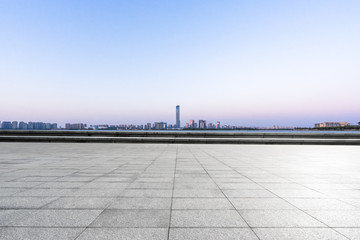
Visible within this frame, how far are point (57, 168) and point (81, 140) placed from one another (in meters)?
13.7

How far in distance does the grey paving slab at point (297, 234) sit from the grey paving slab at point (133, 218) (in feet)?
5.31

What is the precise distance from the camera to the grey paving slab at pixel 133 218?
3.59m

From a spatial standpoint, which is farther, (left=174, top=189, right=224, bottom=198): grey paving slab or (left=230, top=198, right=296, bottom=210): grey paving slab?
(left=174, top=189, right=224, bottom=198): grey paving slab

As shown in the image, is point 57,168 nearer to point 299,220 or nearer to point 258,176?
point 258,176

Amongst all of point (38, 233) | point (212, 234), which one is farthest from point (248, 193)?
point (38, 233)

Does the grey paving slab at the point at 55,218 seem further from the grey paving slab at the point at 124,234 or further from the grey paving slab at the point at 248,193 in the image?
the grey paving slab at the point at 248,193

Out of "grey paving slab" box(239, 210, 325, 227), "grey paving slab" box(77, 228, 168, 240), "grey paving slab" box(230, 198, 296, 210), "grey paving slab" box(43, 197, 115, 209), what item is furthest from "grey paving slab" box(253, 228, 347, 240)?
"grey paving slab" box(43, 197, 115, 209)

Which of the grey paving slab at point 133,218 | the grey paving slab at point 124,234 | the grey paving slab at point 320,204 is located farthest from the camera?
the grey paving slab at point 320,204

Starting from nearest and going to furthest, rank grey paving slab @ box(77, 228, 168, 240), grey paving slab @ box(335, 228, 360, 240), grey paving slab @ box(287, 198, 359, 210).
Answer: grey paving slab @ box(77, 228, 168, 240) → grey paving slab @ box(335, 228, 360, 240) → grey paving slab @ box(287, 198, 359, 210)

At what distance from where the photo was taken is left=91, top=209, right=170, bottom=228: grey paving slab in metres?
3.59

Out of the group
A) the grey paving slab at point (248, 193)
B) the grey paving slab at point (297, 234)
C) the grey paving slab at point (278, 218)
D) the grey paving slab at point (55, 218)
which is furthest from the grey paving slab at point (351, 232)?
the grey paving slab at point (55, 218)

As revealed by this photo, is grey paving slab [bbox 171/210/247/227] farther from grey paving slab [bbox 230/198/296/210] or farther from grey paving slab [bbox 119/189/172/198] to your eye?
grey paving slab [bbox 119/189/172/198]

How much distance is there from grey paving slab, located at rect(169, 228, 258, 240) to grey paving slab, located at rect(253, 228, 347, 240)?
207 millimetres

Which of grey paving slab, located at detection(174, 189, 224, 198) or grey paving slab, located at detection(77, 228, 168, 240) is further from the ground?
grey paving slab, located at detection(77, 228, 168, 240)
